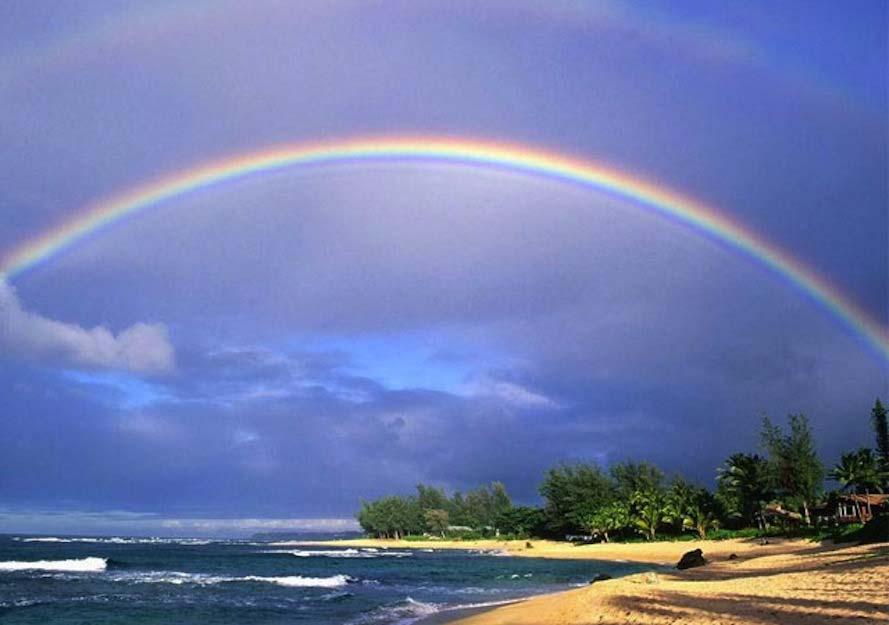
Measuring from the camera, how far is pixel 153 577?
2255 inches

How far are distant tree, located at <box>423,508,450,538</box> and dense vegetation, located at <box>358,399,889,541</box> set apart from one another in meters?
35.4

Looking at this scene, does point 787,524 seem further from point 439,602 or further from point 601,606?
point 601,606

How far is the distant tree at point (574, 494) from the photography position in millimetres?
117688

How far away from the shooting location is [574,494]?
12062 cm

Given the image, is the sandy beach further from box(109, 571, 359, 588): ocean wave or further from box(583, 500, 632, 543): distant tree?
box(583, 500, 632, 543): distant tree

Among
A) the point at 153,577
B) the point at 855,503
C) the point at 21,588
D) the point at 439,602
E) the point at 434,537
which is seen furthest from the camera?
the point at 434,537

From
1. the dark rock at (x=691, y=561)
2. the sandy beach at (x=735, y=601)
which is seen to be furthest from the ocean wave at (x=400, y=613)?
the dark rock at (x=691, y=561)

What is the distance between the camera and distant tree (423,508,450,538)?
640 ft

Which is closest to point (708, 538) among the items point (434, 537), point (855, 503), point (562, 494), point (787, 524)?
point (787, 524)

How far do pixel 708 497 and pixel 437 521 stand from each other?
377ft

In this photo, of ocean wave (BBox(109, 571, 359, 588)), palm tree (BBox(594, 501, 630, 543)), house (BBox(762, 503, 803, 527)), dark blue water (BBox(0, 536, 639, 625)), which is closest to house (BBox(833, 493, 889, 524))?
house (BBox(762, 503, 803, 527))

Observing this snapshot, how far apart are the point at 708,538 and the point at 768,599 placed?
228ft

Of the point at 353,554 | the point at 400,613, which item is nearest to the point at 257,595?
the point at 400,613

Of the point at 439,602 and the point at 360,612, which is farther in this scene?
the point at 439,602
